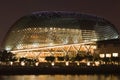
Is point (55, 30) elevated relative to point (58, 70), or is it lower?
elevated

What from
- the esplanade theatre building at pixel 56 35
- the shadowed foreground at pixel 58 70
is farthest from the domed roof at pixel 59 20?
the shadowed foreground at pixel 58 70

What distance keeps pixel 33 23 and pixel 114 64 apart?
22.6 meters

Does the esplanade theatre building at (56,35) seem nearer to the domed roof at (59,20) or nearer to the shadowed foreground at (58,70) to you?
the domed roof at (59,20)

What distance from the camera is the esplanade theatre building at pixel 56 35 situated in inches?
4193

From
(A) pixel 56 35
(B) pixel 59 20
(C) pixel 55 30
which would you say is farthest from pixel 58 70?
(B) pixel 59 20

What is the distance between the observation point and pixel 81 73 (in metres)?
85.2

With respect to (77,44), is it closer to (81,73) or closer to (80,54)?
(80,54)

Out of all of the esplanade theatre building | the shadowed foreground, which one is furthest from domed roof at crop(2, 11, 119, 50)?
the shadowed foreground

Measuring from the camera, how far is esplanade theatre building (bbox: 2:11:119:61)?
106500mm

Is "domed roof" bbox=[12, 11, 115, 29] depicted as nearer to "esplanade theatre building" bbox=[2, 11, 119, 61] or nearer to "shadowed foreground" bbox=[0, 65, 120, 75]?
"esplanade theatre building" bbox=[2, 11, 119, 61]

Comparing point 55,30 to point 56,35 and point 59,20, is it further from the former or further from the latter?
point 59,20

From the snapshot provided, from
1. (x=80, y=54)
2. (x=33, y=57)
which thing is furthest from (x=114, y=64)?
(x=33, y=57)

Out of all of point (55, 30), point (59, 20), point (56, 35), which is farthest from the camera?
point (59, 20)

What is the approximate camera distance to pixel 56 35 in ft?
357
